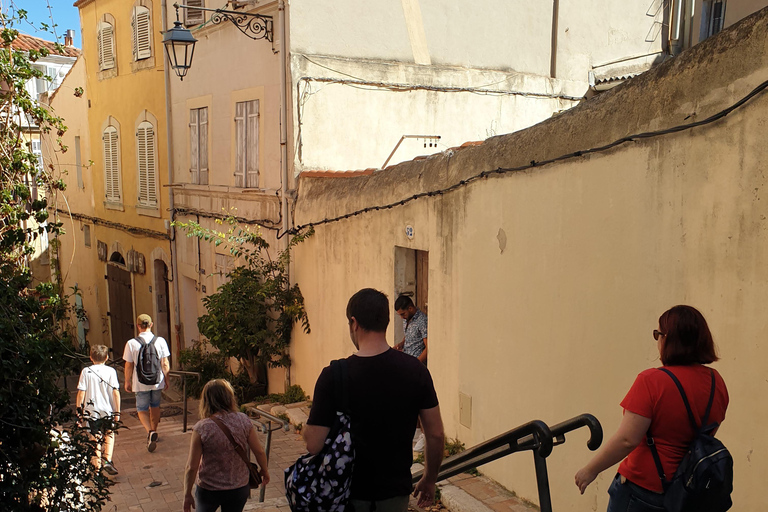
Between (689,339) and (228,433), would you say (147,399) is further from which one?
(689,339)

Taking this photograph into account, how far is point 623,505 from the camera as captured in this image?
315cm

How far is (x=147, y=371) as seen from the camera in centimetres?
795

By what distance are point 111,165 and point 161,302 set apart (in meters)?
3.95

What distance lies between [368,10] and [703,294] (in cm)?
786

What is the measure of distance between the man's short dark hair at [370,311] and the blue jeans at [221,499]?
215cm

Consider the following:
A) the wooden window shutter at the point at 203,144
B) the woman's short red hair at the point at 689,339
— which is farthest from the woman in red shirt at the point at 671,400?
the wooden window shutter at the point at 203,144

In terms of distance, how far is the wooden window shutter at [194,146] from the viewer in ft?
42.5

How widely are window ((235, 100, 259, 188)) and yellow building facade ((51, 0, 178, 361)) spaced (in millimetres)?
3253

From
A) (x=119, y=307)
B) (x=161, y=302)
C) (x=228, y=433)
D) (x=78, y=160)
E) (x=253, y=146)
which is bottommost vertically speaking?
Result: (x=119, y=307)

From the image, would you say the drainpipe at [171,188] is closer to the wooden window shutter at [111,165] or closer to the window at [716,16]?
the wooden window shutter at [111,165]

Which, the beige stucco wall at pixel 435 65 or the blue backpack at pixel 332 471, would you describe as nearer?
the blue backpack at pixel 332 471

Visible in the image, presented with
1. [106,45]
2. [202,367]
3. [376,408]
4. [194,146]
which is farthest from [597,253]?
[106,45]

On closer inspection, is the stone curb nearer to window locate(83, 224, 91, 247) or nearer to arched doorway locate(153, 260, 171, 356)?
arched doorway locate(153, 260, 171, 356)

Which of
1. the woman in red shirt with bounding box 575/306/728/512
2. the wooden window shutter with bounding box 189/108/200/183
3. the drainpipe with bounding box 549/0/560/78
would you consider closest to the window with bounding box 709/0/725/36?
the drainpipe with bounding box 549/0/560/78
